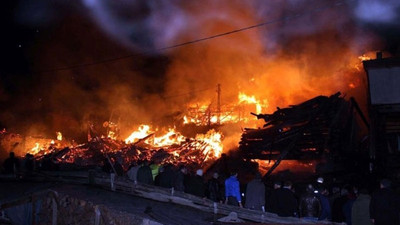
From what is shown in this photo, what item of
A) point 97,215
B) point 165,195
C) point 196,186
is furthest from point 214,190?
point 97,215

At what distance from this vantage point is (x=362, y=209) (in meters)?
7.04

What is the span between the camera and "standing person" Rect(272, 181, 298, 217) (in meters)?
7.79

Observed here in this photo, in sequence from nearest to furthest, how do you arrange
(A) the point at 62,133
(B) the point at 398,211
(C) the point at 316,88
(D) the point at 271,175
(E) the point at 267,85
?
(B) the point at 398,211 < (D) the point at 271,175 < (C) the point at 316,88 < (E) the point at 267,85 < (A) the point at 62,133

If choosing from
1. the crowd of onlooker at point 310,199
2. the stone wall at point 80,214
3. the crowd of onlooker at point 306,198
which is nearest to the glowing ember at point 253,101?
the crowd of onlooker at point 306,198

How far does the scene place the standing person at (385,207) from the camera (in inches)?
265

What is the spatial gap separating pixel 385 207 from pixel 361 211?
459 millimetres

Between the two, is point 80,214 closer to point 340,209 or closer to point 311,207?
point 311,207

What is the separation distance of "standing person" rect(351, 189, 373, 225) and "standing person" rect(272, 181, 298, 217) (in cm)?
118

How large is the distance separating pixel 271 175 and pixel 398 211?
26.3 feet

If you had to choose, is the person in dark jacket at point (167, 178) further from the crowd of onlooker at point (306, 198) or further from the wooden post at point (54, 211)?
the wooden post at point (54, 211)

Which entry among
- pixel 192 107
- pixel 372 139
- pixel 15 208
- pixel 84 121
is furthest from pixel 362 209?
pixel 84 121

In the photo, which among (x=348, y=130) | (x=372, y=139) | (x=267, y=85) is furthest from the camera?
(x=267, y=85)

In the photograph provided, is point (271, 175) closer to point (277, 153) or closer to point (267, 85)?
point (277, 153)

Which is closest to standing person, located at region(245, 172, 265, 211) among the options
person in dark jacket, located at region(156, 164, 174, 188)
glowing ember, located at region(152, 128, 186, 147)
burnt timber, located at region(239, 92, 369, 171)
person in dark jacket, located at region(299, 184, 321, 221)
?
person in dark jacket, located at region(299, 184, 321, 221)
